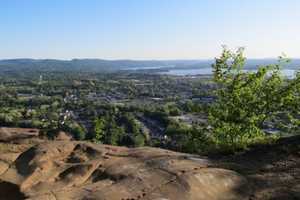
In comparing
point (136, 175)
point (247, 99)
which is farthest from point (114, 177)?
point (247, 99)

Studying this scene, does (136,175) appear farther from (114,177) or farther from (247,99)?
(247,99)

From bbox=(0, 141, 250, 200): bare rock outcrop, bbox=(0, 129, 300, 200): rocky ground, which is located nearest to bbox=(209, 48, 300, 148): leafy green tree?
bbox=(0, 129, 300, 200): rocky ground

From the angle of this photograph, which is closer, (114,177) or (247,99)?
(114,177)

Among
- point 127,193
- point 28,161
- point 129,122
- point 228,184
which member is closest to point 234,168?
point 228,184

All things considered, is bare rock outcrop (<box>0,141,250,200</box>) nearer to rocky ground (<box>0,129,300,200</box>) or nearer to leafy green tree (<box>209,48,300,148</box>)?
rocky ground (<box>0,129,300,200</box>)

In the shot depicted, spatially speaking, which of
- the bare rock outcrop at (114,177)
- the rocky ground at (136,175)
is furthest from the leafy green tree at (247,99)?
the bare rock outcrop at (114,177)
